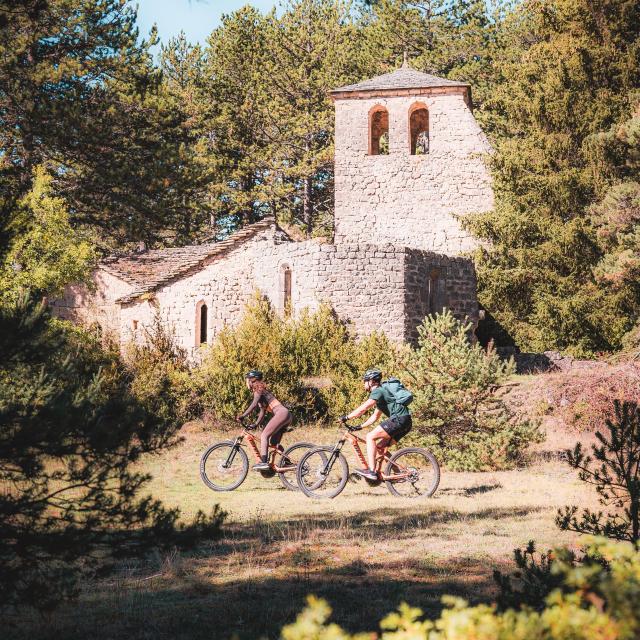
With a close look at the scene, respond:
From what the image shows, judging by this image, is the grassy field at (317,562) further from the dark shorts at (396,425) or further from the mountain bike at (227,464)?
the dark shorts at (396,425)

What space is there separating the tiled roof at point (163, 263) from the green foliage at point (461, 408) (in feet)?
34.5

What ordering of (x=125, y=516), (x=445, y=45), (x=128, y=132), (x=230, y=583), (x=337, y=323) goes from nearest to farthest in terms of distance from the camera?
(x=125, y=516) → (x=230, y=583) → (x=337, y=323) → (x=128, y=132) → (x=445, y=45)

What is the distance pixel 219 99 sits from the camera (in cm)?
3825

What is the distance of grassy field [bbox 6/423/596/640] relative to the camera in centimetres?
581

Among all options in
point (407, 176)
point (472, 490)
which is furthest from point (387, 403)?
point (407, 176)

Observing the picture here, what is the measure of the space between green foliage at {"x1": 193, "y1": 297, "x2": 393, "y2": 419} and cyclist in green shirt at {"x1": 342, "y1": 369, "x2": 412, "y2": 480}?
8323 millimetres

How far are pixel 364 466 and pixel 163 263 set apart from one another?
710 inches

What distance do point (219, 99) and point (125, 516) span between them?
35.1m

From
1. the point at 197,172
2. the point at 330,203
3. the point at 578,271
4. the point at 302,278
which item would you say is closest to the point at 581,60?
the point at 578,271

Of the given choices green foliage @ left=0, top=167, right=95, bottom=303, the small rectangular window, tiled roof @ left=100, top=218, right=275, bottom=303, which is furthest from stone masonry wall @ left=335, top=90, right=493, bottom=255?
green foliage @ left=0, top=167, right=95, bottom=303

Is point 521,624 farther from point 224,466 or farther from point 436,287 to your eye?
point 436,287

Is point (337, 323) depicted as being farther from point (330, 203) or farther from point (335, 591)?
point (330, 203)

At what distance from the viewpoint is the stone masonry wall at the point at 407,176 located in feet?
90.6

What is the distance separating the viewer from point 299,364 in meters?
19.5
